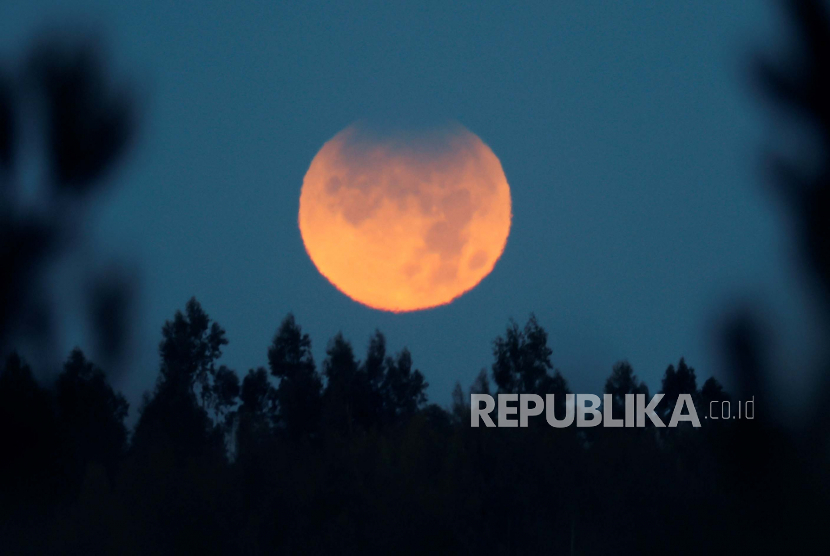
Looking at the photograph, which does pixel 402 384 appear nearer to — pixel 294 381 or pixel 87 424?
pixel 294 381

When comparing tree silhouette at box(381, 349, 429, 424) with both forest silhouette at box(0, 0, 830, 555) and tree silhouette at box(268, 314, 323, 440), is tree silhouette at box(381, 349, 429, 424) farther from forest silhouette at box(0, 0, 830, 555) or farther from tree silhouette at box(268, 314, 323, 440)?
forest silhouette at box(0, 0, 830, 555)

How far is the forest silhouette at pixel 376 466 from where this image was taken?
301 centimetres

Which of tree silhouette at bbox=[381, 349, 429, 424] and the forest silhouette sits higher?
tree silhouette at bbox=[381, 349, 429, 424]

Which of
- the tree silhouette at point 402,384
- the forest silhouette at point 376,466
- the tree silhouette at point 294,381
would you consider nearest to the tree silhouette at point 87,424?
the forest silhouette at point 376,466

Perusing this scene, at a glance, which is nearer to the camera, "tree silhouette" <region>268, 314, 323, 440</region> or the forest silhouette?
the forest silhouette

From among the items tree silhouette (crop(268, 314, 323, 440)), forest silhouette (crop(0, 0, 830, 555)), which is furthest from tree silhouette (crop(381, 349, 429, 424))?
forest silhouette (crop(0, 0, 830, 555))

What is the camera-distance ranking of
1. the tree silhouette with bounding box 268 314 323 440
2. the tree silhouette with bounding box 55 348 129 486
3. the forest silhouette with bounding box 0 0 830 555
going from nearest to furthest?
the forest silhouette with bounding box 0 0 830 555 → the tree silhouette with bounding box 55 348 129 486 → the tree silhouette with bounding box 268 314 323 440

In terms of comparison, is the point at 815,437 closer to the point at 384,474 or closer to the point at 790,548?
the point at 790,548

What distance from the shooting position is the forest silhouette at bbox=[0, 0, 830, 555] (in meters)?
3.01

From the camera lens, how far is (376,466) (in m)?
9.08

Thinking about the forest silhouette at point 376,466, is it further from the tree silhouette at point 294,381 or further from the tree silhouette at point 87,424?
the tree silhouette at point 294,381

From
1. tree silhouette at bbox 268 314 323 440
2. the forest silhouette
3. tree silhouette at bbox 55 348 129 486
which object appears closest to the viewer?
the forest silhouette

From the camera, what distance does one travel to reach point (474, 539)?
8.55m

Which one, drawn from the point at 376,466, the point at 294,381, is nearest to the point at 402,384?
the point at 294,381
